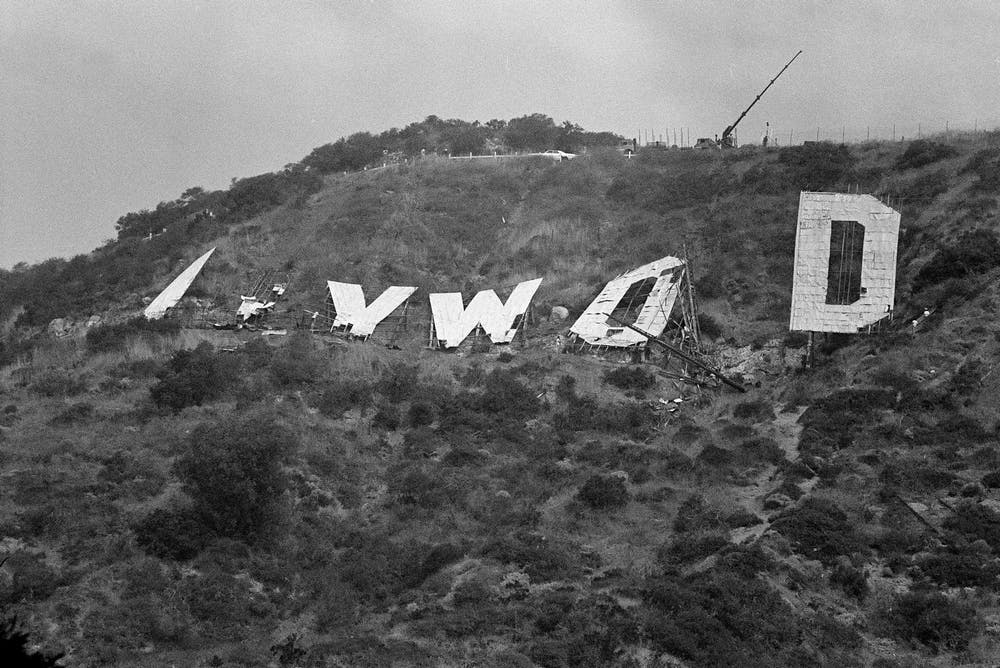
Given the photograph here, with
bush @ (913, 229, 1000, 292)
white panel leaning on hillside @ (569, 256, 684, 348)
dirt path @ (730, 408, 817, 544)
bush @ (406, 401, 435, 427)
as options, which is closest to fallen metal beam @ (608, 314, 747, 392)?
white panel leaning on hillside @ (569, 256, 684, 348)

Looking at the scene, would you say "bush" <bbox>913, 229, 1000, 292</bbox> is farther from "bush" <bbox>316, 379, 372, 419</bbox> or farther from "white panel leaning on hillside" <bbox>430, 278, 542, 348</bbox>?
"bush" <bbox>316, 379, 372, 419</bbox>

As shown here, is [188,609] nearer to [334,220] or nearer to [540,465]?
[540,465]

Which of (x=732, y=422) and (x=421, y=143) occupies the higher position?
(x=421, y=143)

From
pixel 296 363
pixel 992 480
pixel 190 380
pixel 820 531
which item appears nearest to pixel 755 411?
pixel 992 480

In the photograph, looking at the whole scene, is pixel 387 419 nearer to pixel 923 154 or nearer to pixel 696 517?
pixel 696 517

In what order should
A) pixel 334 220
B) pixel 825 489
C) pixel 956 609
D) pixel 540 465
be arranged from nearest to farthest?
pixel 956 609
pixel 825 489
pixel 540 465
pixel 334 220

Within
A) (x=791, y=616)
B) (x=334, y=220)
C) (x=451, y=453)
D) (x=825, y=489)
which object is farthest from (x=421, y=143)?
(x=791, y=616)

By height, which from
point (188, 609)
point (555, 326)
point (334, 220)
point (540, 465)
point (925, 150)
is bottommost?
point (188, 609)
